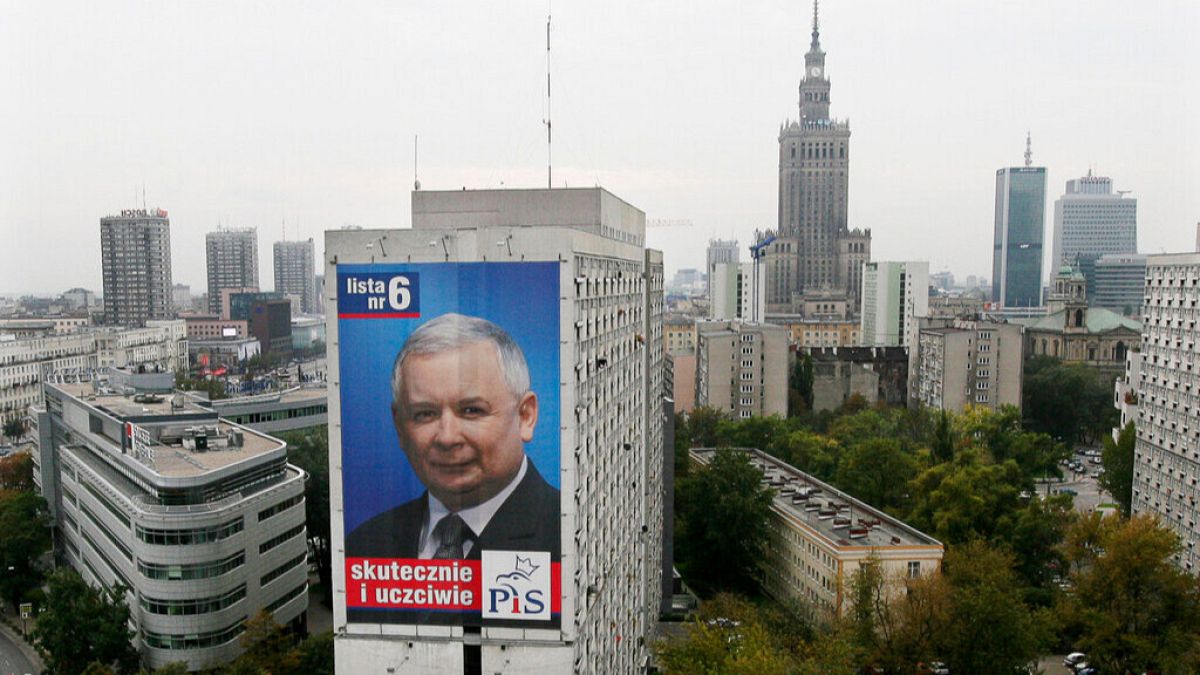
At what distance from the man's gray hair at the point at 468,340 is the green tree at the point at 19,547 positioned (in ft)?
120

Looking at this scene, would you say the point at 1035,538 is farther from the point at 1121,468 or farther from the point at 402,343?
the point at 402,343

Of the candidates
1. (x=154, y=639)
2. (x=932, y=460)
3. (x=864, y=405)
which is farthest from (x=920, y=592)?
(x=864, y=405)

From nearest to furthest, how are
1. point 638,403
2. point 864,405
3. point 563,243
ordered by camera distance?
point 563,243, point 638,403, point 864,405

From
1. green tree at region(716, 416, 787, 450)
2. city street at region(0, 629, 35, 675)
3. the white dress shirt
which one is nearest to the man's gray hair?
the white dress shirt

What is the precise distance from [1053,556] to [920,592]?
655 inches

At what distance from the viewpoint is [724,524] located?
45.0 m

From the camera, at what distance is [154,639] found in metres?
34.2

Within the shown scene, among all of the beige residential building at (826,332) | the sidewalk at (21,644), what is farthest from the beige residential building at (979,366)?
the sidewalk at (21,644)

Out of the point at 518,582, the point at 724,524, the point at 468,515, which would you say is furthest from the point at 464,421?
the point at 724,524

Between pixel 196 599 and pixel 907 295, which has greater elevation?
pixel 907 295

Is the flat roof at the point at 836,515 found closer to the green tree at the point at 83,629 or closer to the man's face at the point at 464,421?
the man's face at the point at 464,421

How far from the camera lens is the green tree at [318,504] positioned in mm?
46062

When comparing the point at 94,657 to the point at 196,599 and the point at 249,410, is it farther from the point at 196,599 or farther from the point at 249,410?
the point at 249,410

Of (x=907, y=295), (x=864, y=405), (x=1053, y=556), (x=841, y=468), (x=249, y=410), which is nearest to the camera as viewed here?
(x=1053, y=556)
